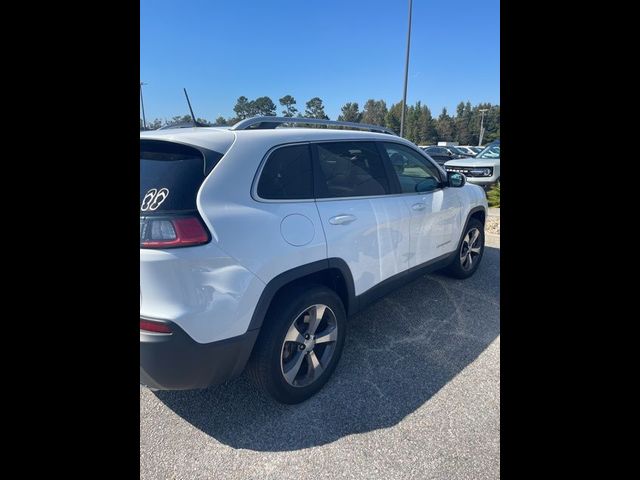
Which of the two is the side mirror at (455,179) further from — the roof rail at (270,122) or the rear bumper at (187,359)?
the rear bumper at (187,359)

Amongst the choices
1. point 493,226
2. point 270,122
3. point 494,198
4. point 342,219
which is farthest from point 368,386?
point 494,198

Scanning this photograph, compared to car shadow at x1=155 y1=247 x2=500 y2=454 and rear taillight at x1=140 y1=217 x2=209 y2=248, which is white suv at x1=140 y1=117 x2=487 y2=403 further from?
car shadow at x1=155 y1=247 x2=500 y2=454

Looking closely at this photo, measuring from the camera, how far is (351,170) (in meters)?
2.62

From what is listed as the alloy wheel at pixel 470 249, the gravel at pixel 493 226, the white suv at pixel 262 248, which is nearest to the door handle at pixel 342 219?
the white suv at pixel 262 248

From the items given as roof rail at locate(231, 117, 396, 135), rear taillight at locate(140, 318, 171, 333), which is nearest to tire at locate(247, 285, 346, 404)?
rear taillight at locate(140, 318, 171, 333)

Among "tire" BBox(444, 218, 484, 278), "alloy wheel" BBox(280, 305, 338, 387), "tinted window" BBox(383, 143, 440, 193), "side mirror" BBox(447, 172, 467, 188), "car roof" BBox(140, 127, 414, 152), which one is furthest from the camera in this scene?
"tire" BBox(444, 218, 484, 278)

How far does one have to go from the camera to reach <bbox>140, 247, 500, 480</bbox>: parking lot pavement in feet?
5.91

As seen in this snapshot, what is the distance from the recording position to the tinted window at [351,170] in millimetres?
2385

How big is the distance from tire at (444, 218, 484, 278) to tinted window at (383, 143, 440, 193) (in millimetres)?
894

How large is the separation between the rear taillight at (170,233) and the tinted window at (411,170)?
1.91 m
